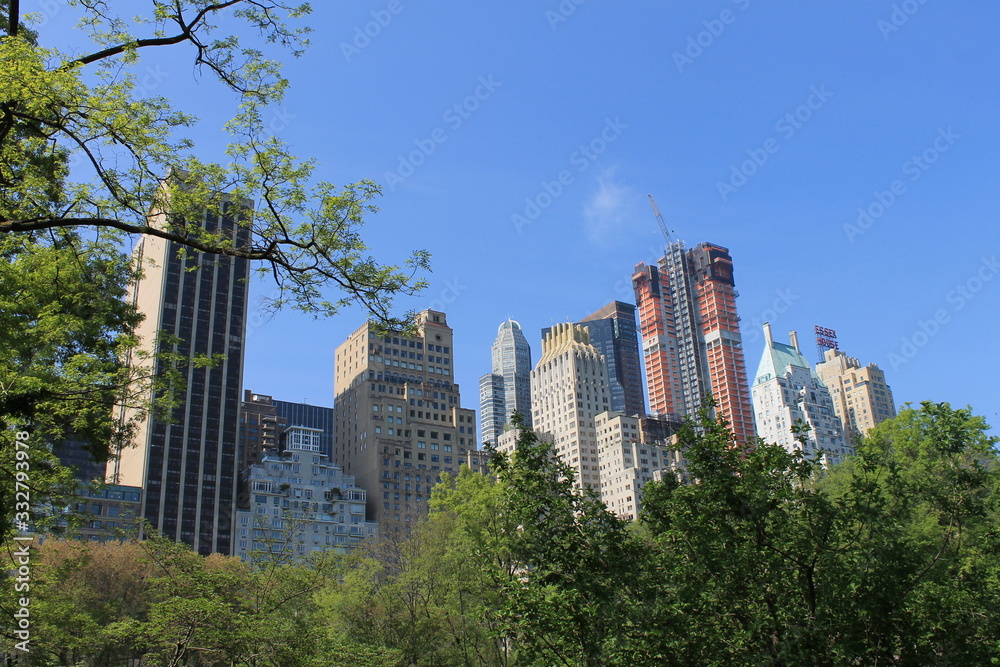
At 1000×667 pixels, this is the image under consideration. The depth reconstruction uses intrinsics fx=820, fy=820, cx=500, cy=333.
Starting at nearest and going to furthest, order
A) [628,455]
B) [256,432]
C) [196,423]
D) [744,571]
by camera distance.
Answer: [744,571] → [196,423] → [256,432] → [628,455]

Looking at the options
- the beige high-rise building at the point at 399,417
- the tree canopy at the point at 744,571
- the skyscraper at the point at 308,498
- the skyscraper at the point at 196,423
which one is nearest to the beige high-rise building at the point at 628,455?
the beige high-rise building at the point at 399,417

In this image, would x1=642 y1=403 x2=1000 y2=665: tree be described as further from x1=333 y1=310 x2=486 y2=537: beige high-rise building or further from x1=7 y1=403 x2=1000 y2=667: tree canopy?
x1=333 y1=310 x2=486 y2=537: beige high-rise building

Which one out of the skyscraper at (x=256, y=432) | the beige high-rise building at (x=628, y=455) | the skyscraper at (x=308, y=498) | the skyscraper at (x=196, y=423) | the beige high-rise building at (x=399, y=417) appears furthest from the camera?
the beige high-rise building at (x=628, y=455)

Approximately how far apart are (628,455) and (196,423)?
3879 inches

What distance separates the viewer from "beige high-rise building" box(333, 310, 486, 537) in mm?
132875

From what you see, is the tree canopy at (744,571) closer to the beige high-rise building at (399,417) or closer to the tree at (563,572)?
the tree at (563,572)

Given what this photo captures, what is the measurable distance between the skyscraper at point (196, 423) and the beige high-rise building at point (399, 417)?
22043 mm

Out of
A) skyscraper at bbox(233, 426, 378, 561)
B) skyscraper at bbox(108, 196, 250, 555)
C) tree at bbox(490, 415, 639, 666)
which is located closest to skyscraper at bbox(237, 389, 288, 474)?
skyscraper at bbox(108, 196, 250, 555)

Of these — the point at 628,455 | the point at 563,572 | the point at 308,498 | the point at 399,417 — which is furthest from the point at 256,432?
the point at 563,572

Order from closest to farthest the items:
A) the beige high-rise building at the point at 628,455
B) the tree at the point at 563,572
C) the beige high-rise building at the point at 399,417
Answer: the tree at the point at 563,572, the beige high-rise building at the point at 399,417, the beige high-rise building at the point at 628,455

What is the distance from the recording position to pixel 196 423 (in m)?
125

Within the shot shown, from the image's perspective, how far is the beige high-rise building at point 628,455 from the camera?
7087 inches

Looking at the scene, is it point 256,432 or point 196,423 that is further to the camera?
point 256,432

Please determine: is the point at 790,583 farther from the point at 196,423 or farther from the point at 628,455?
the point at 628,455
